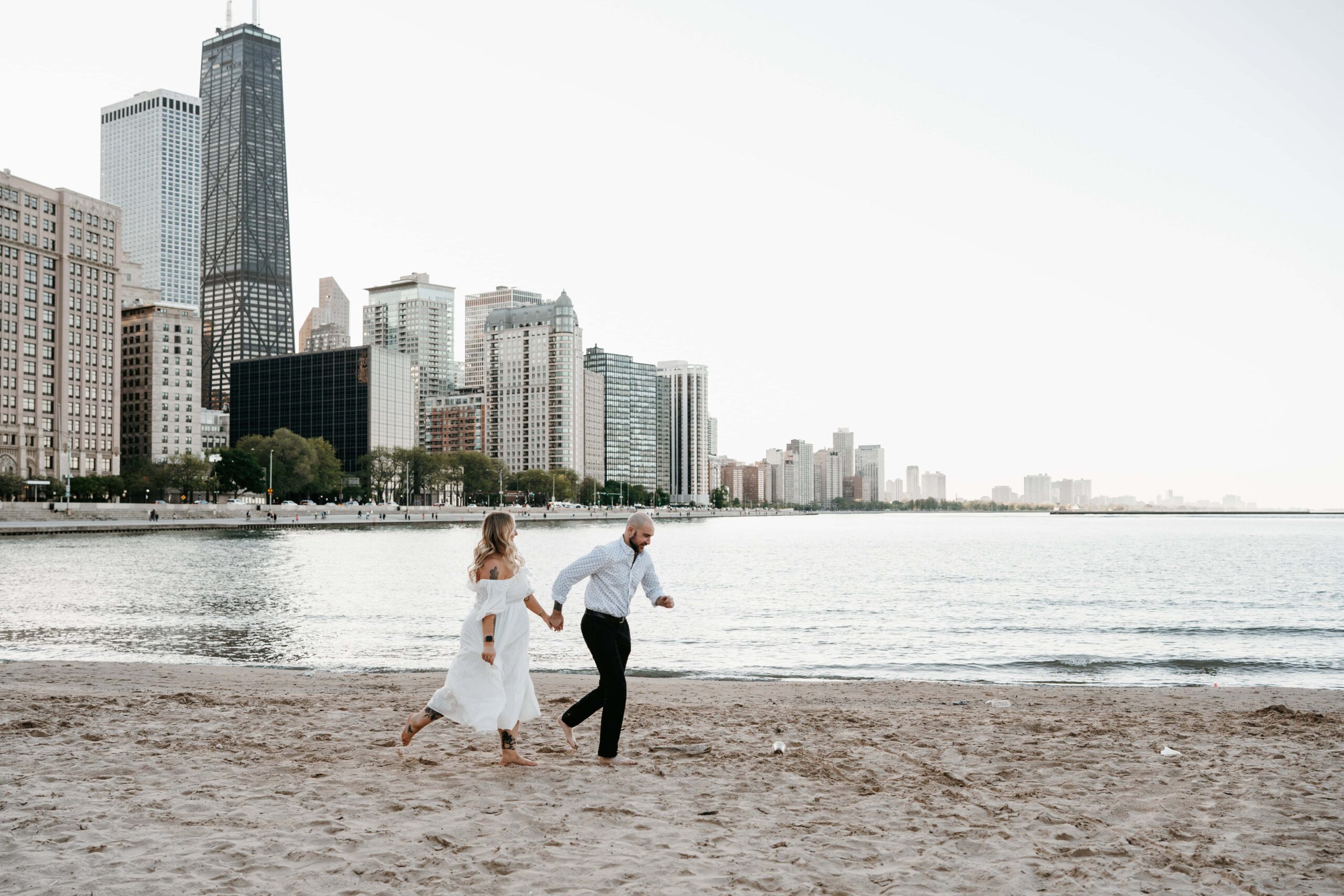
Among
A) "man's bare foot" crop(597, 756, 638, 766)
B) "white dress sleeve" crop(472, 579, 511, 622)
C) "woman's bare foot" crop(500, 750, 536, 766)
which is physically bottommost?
"man's bare foot" crop(597, 756, 638, 766)

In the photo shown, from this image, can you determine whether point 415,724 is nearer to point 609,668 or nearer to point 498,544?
point 609,668

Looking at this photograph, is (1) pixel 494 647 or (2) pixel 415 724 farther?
(2) pixel 415 724

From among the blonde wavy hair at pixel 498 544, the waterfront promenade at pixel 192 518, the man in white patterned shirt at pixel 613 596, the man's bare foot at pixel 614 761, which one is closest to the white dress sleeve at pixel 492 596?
the blonde wavy hair at pixel 498 544

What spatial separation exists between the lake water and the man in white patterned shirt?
29.6 feet

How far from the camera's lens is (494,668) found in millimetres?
7691

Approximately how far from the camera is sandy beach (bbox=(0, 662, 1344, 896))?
570cm

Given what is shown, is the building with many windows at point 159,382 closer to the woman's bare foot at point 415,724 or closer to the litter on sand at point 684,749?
the woman's bare foot at point 415,724

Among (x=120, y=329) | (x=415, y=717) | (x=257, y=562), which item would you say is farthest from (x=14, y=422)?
(x=415, y=717)

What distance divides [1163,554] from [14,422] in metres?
161

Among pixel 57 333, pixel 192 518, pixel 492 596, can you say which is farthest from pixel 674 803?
pixel 57 333

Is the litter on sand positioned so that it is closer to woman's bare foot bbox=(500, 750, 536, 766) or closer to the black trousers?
the black trousers

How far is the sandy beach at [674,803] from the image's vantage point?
5.70 meters

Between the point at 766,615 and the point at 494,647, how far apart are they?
21.1m

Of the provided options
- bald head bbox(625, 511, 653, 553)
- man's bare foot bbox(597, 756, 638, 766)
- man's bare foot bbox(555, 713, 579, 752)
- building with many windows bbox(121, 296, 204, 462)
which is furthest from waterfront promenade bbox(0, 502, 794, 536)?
building with many windows bbox(121, 296, 204, 462)
